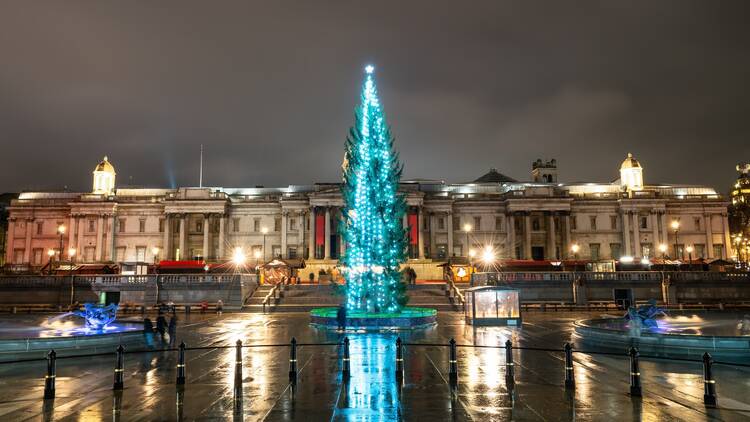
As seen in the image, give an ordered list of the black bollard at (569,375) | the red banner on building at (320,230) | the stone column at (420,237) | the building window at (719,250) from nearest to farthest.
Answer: the black bollard at (569,375)
the stone column at (420,237)
the red banner on building at (320,230)
the building window at (719,250)

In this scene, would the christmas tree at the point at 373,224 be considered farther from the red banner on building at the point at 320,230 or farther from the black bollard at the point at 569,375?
the red banner on building at the point at 320,230

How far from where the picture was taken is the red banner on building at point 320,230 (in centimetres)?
7700

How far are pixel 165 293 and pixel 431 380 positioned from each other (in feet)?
125

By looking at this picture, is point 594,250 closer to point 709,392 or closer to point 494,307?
point 494,307

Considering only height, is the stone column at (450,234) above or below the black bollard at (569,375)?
above

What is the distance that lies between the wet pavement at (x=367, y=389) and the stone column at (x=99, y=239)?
70.4m

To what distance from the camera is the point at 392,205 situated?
30.5 metres

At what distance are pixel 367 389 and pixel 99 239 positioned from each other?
80857 mm

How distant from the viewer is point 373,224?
3012cm

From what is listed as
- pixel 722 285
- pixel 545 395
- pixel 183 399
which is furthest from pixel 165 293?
pixel 722 285

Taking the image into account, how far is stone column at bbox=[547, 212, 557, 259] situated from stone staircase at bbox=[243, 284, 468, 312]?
36414 mm

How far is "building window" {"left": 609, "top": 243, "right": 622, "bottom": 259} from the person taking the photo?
272 ft

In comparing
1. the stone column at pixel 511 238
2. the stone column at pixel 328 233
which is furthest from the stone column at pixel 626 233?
the stone column at pixel 328 233

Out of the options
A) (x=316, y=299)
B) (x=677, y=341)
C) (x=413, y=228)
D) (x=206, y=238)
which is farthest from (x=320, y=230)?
(x=677, y=341)
